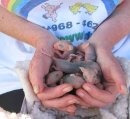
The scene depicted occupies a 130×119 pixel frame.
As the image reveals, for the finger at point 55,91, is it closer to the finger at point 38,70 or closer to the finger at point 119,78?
the finger at point 38,70

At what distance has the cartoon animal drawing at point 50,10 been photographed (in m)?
1.25

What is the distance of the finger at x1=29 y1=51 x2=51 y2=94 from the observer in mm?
1044

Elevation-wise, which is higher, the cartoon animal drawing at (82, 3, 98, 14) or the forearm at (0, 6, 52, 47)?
the cartoon animal drawing at (82, 3, 98, 14)

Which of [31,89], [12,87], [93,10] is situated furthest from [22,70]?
[93,10]

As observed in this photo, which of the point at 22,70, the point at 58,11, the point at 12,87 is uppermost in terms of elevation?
the point at 58,11

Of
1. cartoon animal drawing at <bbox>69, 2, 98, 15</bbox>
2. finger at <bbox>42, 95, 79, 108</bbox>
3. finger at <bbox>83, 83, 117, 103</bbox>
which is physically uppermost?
cartoon animal drawing at <bbox>69, 2, 98, 15</bbox>

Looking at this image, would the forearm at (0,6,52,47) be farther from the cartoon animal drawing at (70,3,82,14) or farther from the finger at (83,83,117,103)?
the finger at (83,83,117,103)

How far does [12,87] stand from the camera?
49.3 inches

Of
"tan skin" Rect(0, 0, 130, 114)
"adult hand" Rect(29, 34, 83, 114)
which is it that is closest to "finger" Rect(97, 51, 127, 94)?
"tan skin" Rect(0, 0, 130, 114)

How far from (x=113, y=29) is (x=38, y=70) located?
32 cm

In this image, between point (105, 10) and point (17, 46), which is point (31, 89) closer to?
point (17, 46)

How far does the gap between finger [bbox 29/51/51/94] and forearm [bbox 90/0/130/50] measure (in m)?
0.17

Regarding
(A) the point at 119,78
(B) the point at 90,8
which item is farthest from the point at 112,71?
(B) the point at 90,8

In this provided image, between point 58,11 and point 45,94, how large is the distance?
31 centimetres
